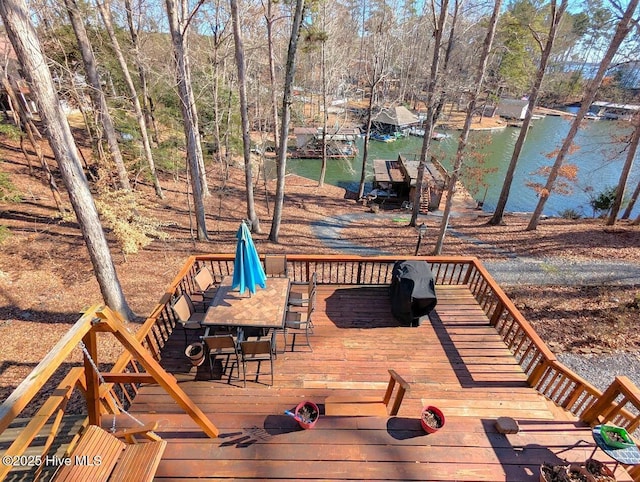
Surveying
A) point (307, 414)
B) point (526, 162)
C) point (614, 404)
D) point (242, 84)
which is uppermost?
point (242, 84)

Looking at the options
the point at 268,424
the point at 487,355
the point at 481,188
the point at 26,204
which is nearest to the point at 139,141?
the point at 26,204

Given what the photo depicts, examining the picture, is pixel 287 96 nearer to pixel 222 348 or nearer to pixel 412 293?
pixel 412 293

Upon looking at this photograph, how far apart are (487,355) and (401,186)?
700 inches

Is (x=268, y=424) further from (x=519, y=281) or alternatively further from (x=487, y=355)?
(x=519, y=281)

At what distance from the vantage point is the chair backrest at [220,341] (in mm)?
3996

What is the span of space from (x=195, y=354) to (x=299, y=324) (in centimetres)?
156

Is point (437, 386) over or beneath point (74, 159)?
beneath

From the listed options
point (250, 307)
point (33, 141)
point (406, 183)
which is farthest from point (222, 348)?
point (406, 183)

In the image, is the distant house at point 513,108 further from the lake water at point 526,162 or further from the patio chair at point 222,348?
the patio chair at point 222,348

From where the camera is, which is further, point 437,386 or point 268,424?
point 437,386

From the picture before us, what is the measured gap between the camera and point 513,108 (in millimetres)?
43625

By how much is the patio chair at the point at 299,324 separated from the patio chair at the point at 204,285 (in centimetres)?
160

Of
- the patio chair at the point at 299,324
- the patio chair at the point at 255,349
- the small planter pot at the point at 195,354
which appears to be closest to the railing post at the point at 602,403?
the patio chair at the point at 299,324

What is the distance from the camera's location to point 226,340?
402cm
